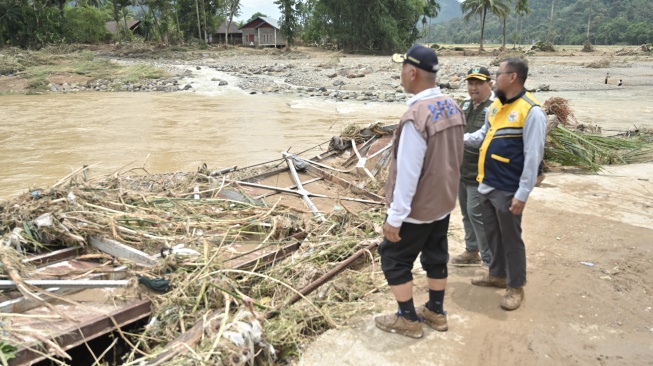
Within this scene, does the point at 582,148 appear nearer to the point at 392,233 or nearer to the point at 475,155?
the point at 475,155

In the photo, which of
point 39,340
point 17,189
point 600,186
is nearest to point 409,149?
point 39,340

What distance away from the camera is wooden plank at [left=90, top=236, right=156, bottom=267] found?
144 inches

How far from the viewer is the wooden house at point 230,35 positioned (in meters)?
52.6

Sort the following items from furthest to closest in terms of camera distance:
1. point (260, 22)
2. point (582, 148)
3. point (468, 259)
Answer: point (260, 22) → point (582, 148) → point (468, 259)

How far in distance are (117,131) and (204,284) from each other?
40.4 feet

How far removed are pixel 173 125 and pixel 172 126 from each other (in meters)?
0.17

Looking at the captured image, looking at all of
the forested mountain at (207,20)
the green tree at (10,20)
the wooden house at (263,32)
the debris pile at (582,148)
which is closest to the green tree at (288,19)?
the forested mountain at (207,20)

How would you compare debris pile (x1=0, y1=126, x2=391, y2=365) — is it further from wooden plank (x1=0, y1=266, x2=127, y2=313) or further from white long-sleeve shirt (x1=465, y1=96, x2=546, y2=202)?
white long-sleeve shirt (x1=465, y1=96, x2=546, y2=202)

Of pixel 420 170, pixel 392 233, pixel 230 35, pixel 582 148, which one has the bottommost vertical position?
pixel 582 148

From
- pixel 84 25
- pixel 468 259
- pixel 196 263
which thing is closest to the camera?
pixel 196 263

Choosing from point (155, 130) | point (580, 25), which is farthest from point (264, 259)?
point (580, 25)

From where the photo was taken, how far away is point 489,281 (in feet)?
11.7

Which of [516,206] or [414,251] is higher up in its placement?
[516,206]

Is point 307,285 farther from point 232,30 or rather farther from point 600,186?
point 232,30
